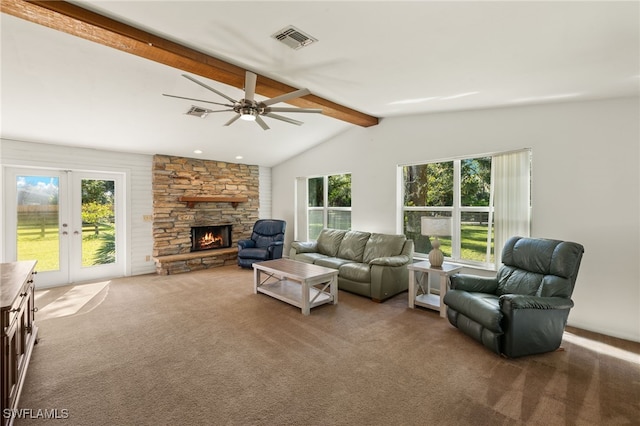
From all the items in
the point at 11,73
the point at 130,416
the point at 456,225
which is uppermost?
the point at 11,73

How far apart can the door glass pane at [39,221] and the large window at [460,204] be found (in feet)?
19.5

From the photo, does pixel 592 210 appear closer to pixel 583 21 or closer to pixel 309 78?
pixel 583 21

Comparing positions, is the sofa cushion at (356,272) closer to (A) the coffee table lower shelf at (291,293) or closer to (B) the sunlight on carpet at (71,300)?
(A) the coffee table lower shelf at (291,293)

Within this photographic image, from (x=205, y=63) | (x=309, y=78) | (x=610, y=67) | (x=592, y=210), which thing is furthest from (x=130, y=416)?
(x=592, y=210)

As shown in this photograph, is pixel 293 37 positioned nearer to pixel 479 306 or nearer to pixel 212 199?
pixel 479 306

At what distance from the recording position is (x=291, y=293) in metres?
4.14

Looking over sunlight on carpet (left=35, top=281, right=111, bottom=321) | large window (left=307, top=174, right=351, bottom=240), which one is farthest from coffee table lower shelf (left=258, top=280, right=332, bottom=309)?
sunlight on carpet (left=35, top=281, right=111, bottom=321)

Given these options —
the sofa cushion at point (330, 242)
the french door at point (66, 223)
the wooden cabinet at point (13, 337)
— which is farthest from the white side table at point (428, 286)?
the french door at point (66, 223)

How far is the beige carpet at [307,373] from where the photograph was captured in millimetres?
1943

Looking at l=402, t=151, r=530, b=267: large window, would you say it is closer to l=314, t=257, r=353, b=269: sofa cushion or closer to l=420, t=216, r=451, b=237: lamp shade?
l=420, t=216, r=451, b=237: lamp shade

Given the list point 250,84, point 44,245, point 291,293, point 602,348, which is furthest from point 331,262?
point 44,245

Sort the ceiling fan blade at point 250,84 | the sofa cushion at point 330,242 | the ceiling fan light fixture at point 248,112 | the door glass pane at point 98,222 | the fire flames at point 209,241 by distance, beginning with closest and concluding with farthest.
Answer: the ceiling fan blade at point 250,84 < the ceiling fan light fixture at point 248,112 < the door glass pane at point 98,222 < the sofa cushion at point 330,242 < the fire flames at point 209,241

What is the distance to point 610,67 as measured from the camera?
2338 millimetres

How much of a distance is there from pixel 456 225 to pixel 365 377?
9.62 feet
